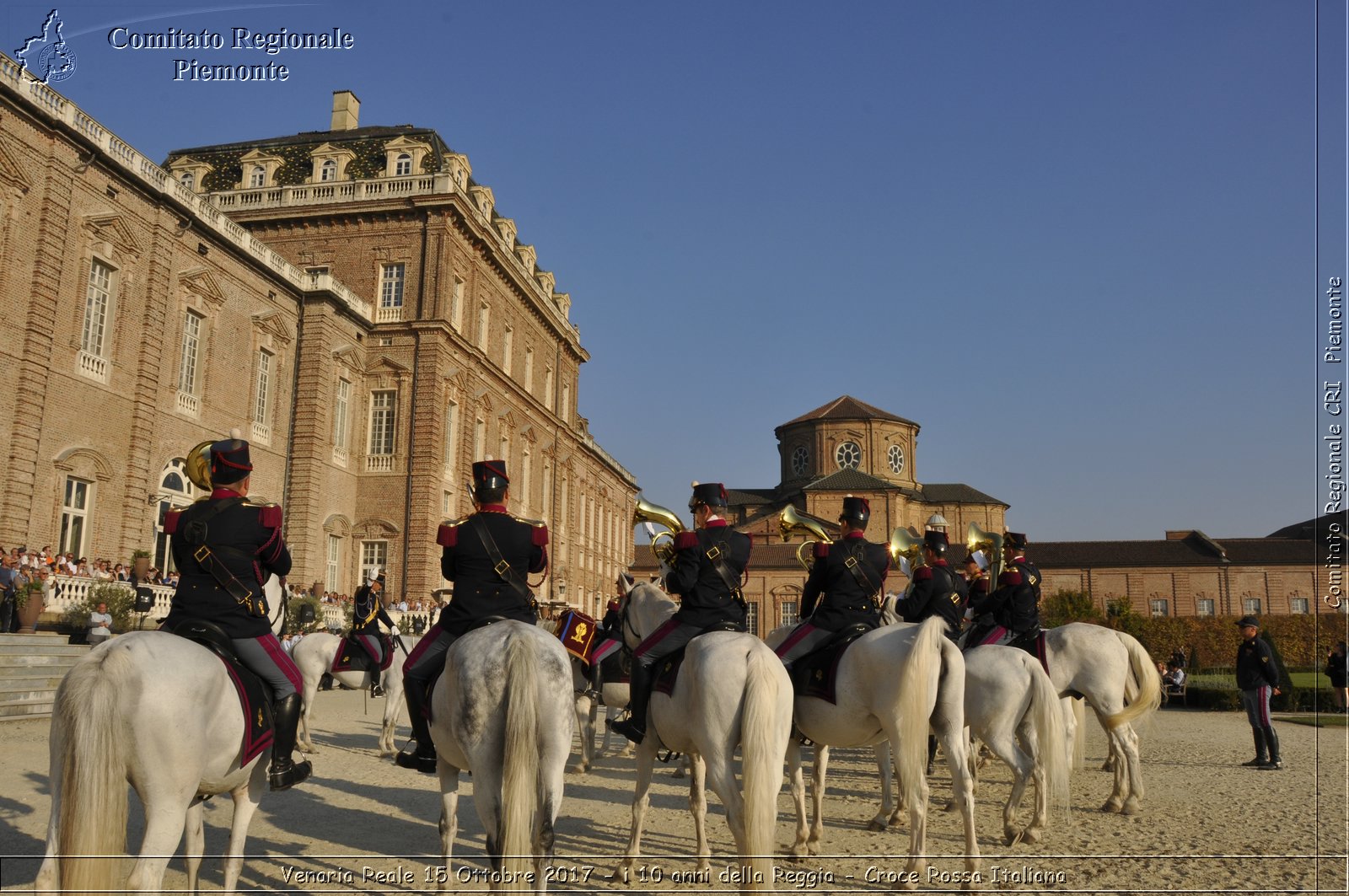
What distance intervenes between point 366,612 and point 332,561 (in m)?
24.1

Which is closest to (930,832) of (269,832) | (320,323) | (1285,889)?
(1285,889)

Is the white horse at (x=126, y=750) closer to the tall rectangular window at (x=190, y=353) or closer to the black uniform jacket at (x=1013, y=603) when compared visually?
the black uniform jacket at (x=1013, y=603)

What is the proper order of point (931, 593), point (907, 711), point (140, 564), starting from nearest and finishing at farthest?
point (907, 711)
point (931, 593)
point (140, 564)

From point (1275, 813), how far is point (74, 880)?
1103 cm

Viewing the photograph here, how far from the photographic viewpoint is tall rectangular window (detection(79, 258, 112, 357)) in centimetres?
2442

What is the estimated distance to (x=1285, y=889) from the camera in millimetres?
6625

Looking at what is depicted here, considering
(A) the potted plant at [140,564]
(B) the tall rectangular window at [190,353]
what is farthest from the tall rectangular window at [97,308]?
(A) the potted plant at [140,564]

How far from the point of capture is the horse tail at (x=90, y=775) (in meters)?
4.27

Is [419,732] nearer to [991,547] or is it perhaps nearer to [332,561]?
[991,547]

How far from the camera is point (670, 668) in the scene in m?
6.79

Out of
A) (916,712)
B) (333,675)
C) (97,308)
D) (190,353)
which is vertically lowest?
(333,675)

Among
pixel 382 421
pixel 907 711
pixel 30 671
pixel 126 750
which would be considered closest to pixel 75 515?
pixel 30 671

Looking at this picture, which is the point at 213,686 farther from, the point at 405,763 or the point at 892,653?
the point at 892,653

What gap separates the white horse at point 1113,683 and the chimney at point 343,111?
44.2 m
